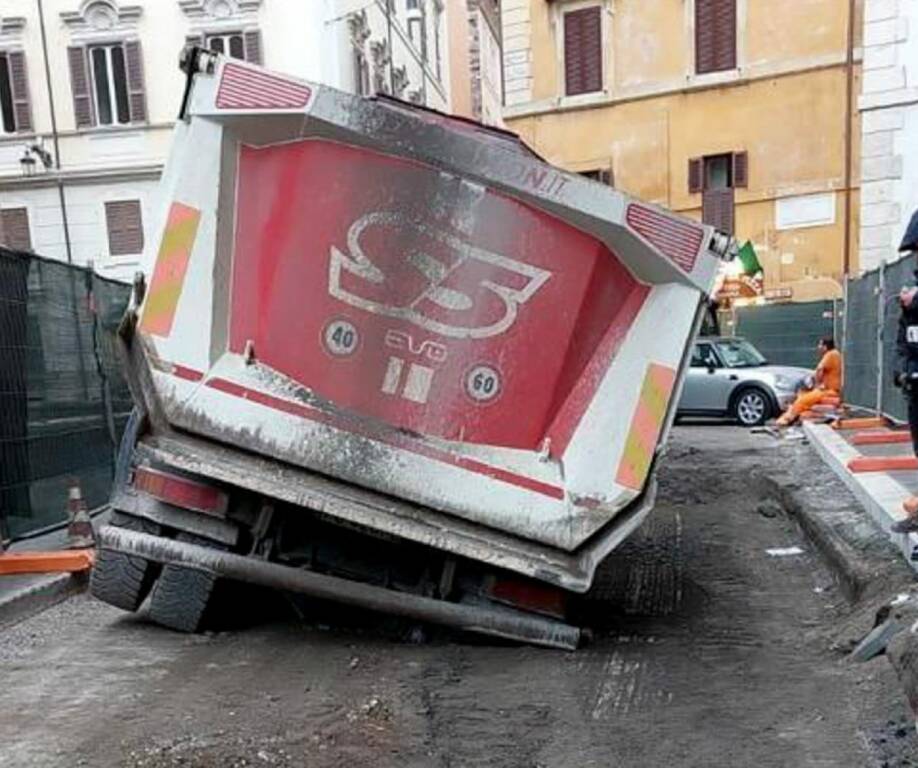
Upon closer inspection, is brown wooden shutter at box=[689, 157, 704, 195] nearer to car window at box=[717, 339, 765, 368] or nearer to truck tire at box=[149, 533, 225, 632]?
car window at box=[717, 339, 765, 368]

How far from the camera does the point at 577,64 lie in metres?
26.9

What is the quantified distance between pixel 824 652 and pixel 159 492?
3152 millimetres

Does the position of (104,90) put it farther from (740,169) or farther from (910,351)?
(910,351)

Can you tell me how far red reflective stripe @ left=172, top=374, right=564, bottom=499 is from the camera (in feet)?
15.1

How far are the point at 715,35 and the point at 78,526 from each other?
22.8m

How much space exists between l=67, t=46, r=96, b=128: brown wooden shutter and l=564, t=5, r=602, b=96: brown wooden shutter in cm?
1232

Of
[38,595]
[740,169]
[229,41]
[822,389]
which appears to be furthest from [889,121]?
[38,595]

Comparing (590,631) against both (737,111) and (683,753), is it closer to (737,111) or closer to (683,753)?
(683,753)

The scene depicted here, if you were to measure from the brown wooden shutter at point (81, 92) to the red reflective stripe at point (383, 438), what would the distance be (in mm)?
23859

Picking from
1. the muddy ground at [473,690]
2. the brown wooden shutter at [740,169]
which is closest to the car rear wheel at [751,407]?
the brown wooden shutter at [740,169]

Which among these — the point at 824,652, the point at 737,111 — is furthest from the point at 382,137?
the point at 737,111

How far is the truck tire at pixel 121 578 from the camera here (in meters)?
5.09

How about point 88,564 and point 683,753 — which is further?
point 88,564

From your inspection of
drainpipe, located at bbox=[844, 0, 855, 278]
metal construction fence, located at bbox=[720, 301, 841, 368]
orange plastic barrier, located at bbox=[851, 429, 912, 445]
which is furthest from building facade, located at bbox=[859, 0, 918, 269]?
orange plastic barrier, located at bbox=[851, 429, 912, 445]
